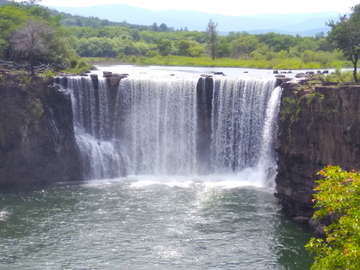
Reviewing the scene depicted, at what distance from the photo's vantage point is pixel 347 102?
29297 millimetres

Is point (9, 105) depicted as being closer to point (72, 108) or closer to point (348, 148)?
point (72, 108)

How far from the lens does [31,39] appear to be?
137 feet

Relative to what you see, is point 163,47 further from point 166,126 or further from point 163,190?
point 163,190

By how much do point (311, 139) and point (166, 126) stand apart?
1401 cm

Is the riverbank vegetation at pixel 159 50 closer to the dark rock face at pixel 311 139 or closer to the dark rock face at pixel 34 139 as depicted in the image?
the dark rock face at pixel 34 139

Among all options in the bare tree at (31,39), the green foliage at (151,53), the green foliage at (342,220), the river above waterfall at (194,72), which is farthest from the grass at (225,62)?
the green foliage at (342,220)

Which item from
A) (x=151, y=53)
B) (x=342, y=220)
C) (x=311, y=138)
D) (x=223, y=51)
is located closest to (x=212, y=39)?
(x=223, y=51)

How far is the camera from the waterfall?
3909 cm

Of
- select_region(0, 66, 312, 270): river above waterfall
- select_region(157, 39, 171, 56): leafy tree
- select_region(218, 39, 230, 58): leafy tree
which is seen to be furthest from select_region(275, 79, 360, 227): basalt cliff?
select_region(218, 39, 230, 58): leafy tree

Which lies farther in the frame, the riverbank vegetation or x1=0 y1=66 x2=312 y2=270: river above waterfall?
the riverbank vegetation

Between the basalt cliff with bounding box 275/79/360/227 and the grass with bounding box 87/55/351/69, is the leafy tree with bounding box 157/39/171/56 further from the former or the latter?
the basalt cliff with bounding box 275/79/360/227

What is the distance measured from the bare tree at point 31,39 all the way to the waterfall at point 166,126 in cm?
464

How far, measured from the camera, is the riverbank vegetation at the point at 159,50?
46.5 m

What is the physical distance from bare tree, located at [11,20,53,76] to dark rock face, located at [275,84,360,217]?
20.3 metres
